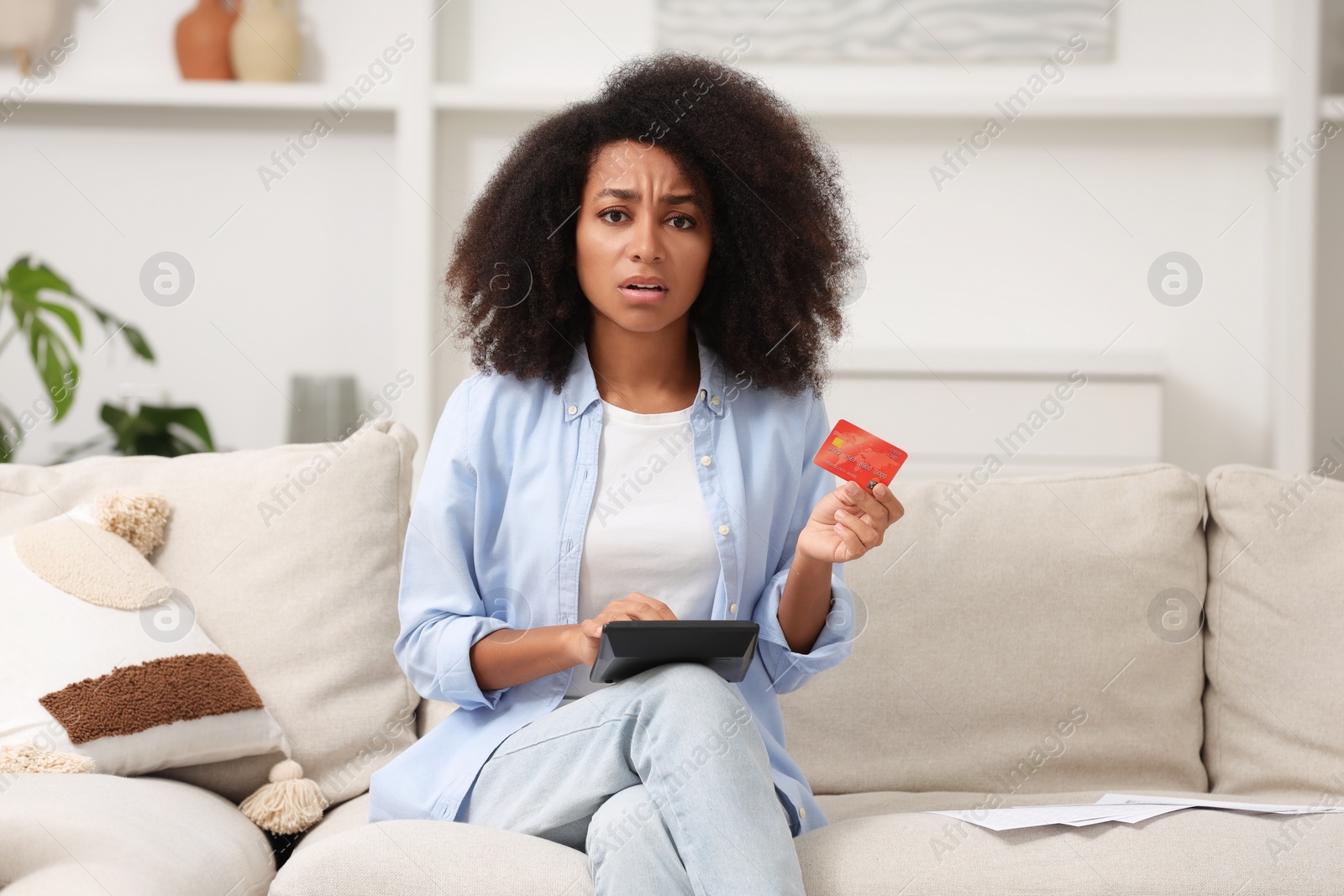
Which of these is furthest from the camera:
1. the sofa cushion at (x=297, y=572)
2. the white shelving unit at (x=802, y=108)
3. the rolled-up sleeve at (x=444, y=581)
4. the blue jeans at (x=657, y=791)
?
the white shelving unit at (x=802, y=108)

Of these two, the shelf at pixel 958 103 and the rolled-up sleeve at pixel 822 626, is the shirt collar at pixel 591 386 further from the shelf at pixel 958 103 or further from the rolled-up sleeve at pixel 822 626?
the shelf at pixel 958 103

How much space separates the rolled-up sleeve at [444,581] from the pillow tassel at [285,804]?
0.84 feet

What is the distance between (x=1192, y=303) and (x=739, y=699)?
89.7 inches

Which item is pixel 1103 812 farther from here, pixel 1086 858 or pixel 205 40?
pixel 205 40

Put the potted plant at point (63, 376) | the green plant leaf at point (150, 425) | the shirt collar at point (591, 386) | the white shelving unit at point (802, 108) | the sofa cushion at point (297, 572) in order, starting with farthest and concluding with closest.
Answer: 1. the white shelving unit at point (802, 108)
2. the green plant leaf at point (150, 425)
3. the potted plant at point (63, 376)
4. the sofa cushion at point (297, 572)
5. the shirt collar at point (591, 386)

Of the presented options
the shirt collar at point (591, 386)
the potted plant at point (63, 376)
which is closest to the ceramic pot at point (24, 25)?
the potted plant at point (63, 376)

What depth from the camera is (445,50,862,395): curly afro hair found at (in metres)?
1.41

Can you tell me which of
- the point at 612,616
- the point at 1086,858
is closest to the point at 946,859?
the point at 1086,858

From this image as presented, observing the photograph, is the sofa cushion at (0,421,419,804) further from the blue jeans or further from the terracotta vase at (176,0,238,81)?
the terracotta vase at (176,0,238,81)

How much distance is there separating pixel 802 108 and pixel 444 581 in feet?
6.01

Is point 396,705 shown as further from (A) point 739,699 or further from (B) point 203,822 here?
(A) point 739,699

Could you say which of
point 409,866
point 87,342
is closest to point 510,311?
point 409,866

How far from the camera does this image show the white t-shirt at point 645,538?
135 cm

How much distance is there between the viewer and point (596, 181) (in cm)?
139
